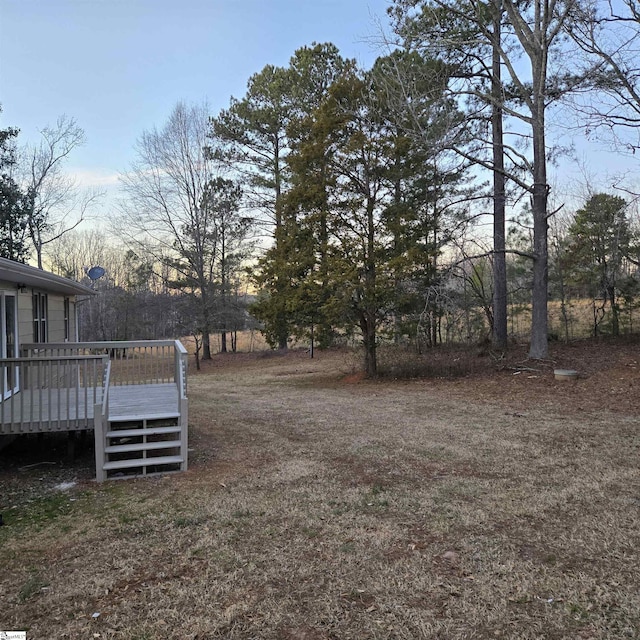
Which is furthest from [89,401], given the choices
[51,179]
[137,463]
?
[51,179]

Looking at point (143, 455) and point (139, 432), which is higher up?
point (139, 432)

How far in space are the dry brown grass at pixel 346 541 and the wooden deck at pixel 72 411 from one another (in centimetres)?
57

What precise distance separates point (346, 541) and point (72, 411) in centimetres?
401

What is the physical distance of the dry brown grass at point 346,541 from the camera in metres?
2.57

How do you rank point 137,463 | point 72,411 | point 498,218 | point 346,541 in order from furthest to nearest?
point 498,218
point 72,411
point 137,463
point 346,541

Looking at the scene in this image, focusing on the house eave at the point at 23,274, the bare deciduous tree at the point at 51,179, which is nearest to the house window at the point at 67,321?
the house eave at the point at 23,274

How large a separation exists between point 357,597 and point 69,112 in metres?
22.9

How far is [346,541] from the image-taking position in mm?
3480

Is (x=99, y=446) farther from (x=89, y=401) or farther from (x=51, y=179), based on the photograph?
(x=51, y=179)

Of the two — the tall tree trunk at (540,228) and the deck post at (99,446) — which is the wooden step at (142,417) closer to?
the deck post at (99,446)

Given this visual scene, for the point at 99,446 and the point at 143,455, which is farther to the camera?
the point at 143,455

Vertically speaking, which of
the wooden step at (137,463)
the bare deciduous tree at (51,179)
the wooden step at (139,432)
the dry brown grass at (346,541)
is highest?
the bare deciduous tree at (51,179)

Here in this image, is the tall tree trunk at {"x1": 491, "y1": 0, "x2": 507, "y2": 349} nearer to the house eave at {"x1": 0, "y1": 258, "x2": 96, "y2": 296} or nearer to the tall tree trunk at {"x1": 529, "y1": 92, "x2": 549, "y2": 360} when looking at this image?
the tall tree trunk at {"x1": 529, "y1": 92, "x2": 549, "y2": 360}

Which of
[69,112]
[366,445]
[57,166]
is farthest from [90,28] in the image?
[366,445]
